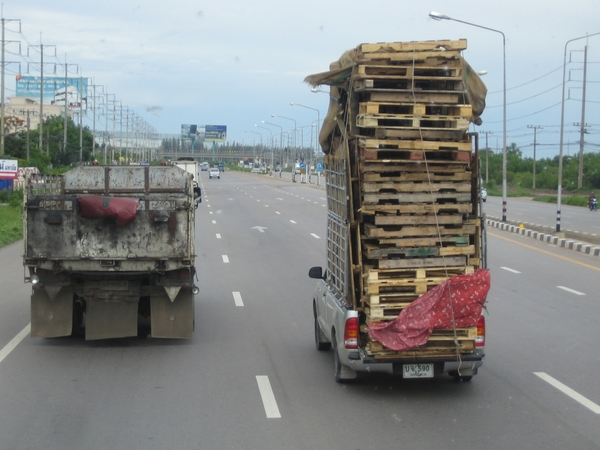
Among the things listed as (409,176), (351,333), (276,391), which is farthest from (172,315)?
(409,176)

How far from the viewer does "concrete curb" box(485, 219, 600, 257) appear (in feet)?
84.1

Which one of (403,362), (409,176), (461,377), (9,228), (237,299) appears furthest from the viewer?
(9,228)

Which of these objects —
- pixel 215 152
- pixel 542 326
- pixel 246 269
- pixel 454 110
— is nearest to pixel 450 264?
pixel 454 110

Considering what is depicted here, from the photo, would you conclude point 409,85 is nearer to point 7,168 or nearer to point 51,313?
point 51,313

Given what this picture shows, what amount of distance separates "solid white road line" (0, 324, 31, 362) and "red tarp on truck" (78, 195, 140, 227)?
2111 mm

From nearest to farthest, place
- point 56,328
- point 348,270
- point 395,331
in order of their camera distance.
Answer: point 395,331 → point 348,270 → point 56,328

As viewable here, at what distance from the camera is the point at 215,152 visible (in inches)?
6860

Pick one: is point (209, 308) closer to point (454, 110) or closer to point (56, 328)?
point (56, 328)

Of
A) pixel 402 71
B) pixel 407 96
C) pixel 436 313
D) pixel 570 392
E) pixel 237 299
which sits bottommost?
pixel 237 299

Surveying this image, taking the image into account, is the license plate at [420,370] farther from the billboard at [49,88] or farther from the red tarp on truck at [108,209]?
the billboard at [49,88]

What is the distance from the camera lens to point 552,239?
2898 cm

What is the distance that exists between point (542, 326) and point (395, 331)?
5.87m

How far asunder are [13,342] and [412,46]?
687 centimetres

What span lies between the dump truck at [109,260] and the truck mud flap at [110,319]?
0.01 meters
